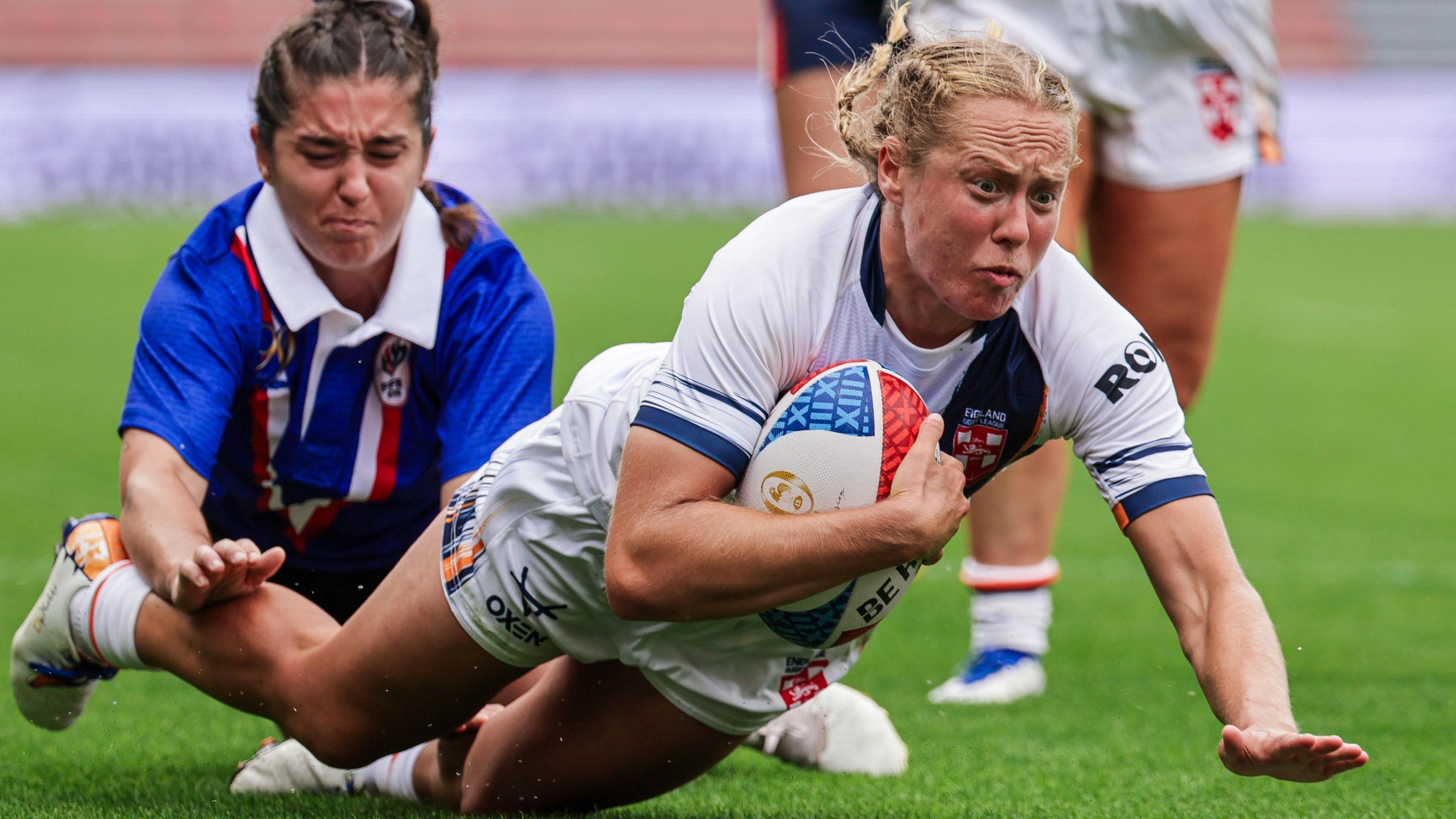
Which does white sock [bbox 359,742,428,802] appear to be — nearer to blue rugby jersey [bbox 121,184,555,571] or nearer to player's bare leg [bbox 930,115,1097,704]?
blue rugby jersey [bbox 121,184,555,571]

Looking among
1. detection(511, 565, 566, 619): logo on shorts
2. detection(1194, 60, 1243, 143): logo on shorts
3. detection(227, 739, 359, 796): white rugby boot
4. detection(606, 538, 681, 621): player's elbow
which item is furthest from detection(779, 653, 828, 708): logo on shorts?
detection(1194, 60, 1243, 143): logo on shorts

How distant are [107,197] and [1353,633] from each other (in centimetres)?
1715

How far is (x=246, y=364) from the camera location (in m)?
3.72

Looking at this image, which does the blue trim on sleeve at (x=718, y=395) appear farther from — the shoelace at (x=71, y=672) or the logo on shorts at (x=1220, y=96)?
the logo on shorts at (x=1220, y=96)

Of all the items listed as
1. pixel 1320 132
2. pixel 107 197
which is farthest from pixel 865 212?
pixel 1320 132

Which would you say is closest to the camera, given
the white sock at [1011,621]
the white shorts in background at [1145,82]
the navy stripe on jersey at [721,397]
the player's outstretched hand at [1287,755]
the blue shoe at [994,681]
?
the player's outstretched hand at [1287,755]

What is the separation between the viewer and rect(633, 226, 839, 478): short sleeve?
8.87ft

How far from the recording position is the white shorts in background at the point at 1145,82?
4746mm

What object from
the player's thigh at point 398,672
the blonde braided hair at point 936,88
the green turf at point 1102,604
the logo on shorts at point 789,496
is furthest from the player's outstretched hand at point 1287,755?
the player's thigh at point 398,672

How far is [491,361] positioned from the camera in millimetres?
3740

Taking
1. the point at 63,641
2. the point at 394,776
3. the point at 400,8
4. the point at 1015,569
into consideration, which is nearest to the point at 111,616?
the point at 63,641

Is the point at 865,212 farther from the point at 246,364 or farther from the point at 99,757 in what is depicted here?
the point at 99,757

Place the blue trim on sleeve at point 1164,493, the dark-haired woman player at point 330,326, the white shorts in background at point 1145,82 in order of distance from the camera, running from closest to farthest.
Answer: the blue trim on sleeve at point 1164,493, the dark-haired woman player at point 330,326, the white shorts in background at point 1145,82

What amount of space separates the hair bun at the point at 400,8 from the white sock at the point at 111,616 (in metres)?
1.35
